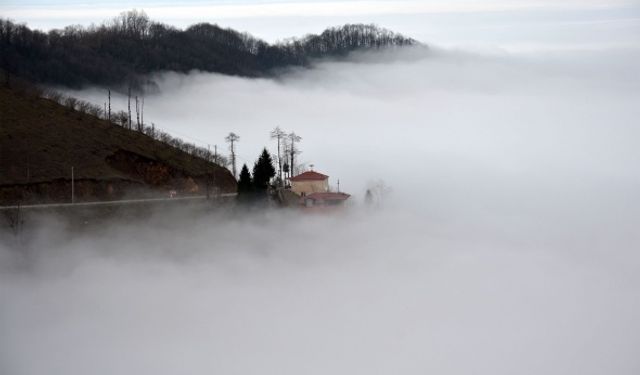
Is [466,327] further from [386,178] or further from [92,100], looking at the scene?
[92,100]

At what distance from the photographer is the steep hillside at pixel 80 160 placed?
69125mm

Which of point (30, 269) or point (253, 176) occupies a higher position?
point (253, 176)

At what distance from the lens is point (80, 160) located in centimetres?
7488

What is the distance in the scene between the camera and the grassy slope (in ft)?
231

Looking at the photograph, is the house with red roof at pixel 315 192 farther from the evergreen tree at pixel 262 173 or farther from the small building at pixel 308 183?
the evergreen tree at pixel 262 173

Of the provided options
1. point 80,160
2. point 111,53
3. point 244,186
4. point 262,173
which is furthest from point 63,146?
point 111,53

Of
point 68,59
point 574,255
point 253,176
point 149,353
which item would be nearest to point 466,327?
point 253,176

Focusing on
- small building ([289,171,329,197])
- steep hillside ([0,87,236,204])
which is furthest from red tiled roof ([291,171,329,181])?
steep hillside ([0,87,236,204])

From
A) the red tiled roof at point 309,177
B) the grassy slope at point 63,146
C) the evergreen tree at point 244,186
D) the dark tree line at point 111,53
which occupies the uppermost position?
the dark tree line at point 111,53

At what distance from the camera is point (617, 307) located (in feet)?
309

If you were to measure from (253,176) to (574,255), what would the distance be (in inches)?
2358

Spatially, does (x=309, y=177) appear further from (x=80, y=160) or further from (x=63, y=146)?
(x=63, y=146)

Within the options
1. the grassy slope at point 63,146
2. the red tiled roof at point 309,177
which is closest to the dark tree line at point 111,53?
the grassy slope at point 63,146

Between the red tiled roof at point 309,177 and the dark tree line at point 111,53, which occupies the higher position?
the dark tree line at point 111,53
